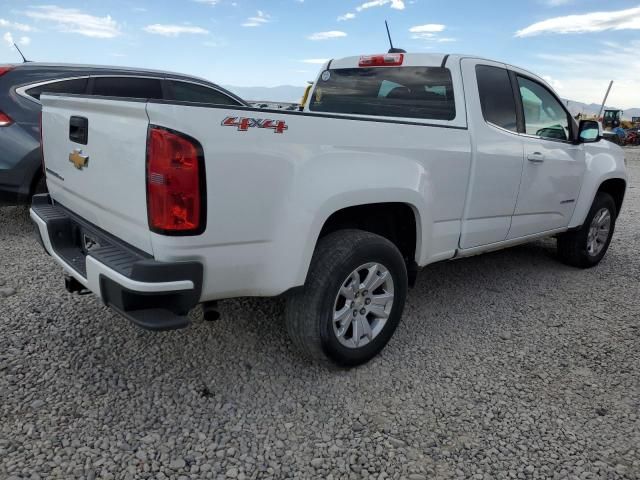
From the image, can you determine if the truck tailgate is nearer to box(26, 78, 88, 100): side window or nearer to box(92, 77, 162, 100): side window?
box(26, 78, 88, 100): side window

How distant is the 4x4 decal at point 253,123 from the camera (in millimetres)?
2095

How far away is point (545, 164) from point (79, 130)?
3320 millimetres

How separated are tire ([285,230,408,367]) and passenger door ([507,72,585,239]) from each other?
150 cm

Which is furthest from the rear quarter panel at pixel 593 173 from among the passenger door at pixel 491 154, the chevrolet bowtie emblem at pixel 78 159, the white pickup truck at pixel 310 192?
the chevrolet bowtie emblem at pixel 78 159

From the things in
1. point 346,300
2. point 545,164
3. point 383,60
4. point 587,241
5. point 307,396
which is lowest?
point 307,396

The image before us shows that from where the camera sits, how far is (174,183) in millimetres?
2020

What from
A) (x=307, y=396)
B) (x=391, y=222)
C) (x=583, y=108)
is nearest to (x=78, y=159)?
(x=307, y=396)

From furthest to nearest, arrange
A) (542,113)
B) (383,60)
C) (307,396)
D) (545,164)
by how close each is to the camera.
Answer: (542,113) < (545,164) < (383,60) < (307,396)

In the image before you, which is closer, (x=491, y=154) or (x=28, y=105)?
(x=491, y=154)

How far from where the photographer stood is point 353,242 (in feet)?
8.79

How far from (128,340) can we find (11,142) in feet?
9.09

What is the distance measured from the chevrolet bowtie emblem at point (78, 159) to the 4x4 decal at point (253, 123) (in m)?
0.89

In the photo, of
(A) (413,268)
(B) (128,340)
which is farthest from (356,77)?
(B) (128,340)

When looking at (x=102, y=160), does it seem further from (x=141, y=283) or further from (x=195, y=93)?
(x=195, y=93)
